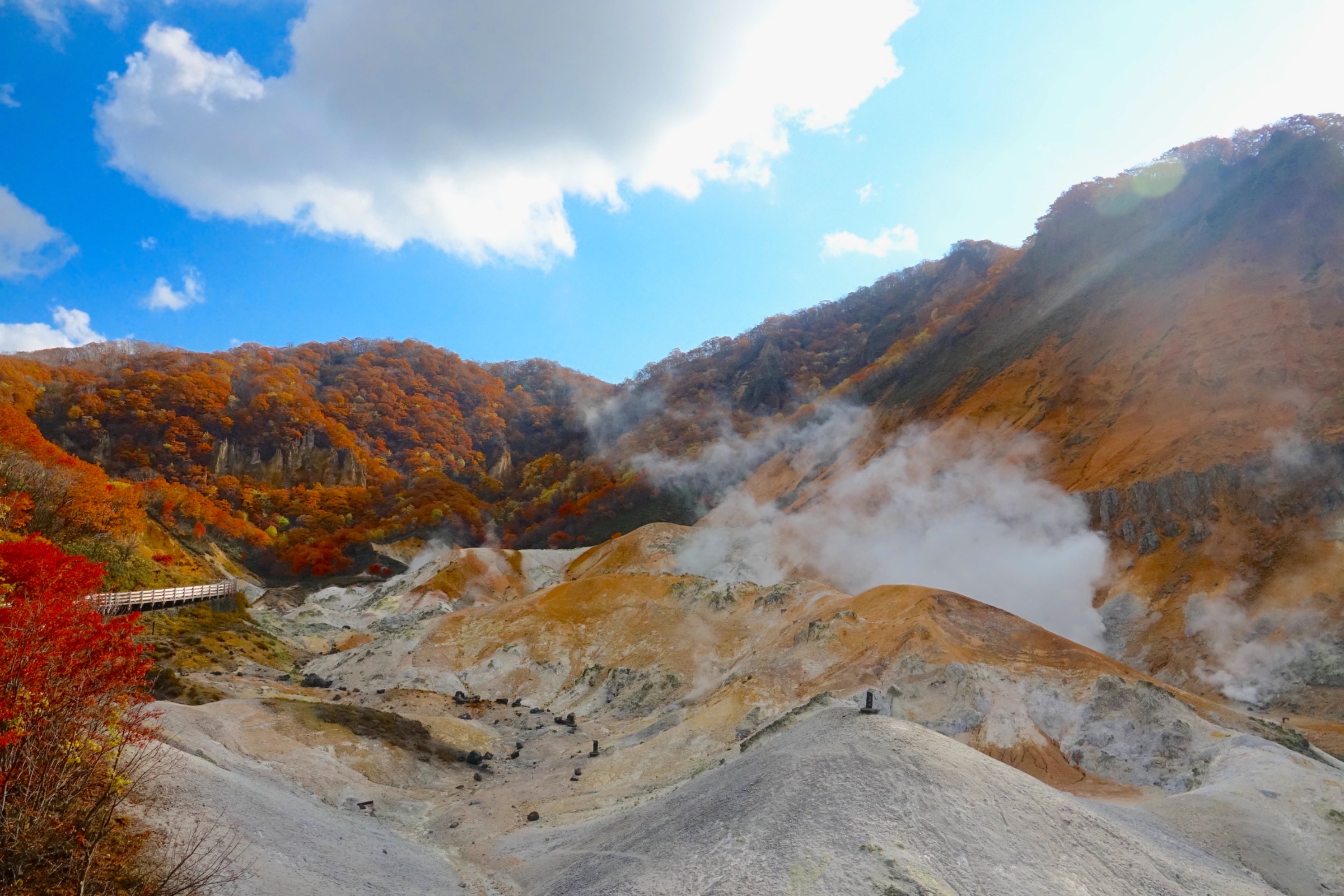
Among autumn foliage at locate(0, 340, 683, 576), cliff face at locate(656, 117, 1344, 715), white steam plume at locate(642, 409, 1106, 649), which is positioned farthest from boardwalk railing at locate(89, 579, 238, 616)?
cliff face at locate(656, 117, 1344, 715)

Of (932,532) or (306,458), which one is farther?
(306,458)

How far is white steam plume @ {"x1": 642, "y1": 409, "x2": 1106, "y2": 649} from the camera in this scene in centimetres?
3186

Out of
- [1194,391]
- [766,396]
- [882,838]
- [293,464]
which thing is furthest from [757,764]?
[293,464]

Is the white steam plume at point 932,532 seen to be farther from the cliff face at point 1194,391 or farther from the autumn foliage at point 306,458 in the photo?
the autumn foliage at point 306,458

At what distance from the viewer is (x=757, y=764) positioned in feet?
39.3

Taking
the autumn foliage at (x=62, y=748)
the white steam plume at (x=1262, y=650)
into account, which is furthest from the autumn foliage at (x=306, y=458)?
the white steam plume at (x=1262, y=650)

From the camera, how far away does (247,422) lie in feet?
298

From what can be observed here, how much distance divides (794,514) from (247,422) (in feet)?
256

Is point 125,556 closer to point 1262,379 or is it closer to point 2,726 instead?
point 2,726

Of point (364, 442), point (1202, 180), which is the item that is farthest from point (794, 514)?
point (364, 442)

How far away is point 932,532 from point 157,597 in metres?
44.9

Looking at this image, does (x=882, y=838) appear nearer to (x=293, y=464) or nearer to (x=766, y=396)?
(x=766, y=396)

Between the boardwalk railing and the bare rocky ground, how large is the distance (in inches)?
300

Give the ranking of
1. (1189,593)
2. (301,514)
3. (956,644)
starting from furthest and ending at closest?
(301,514) < (1189,593) < (956,644)
